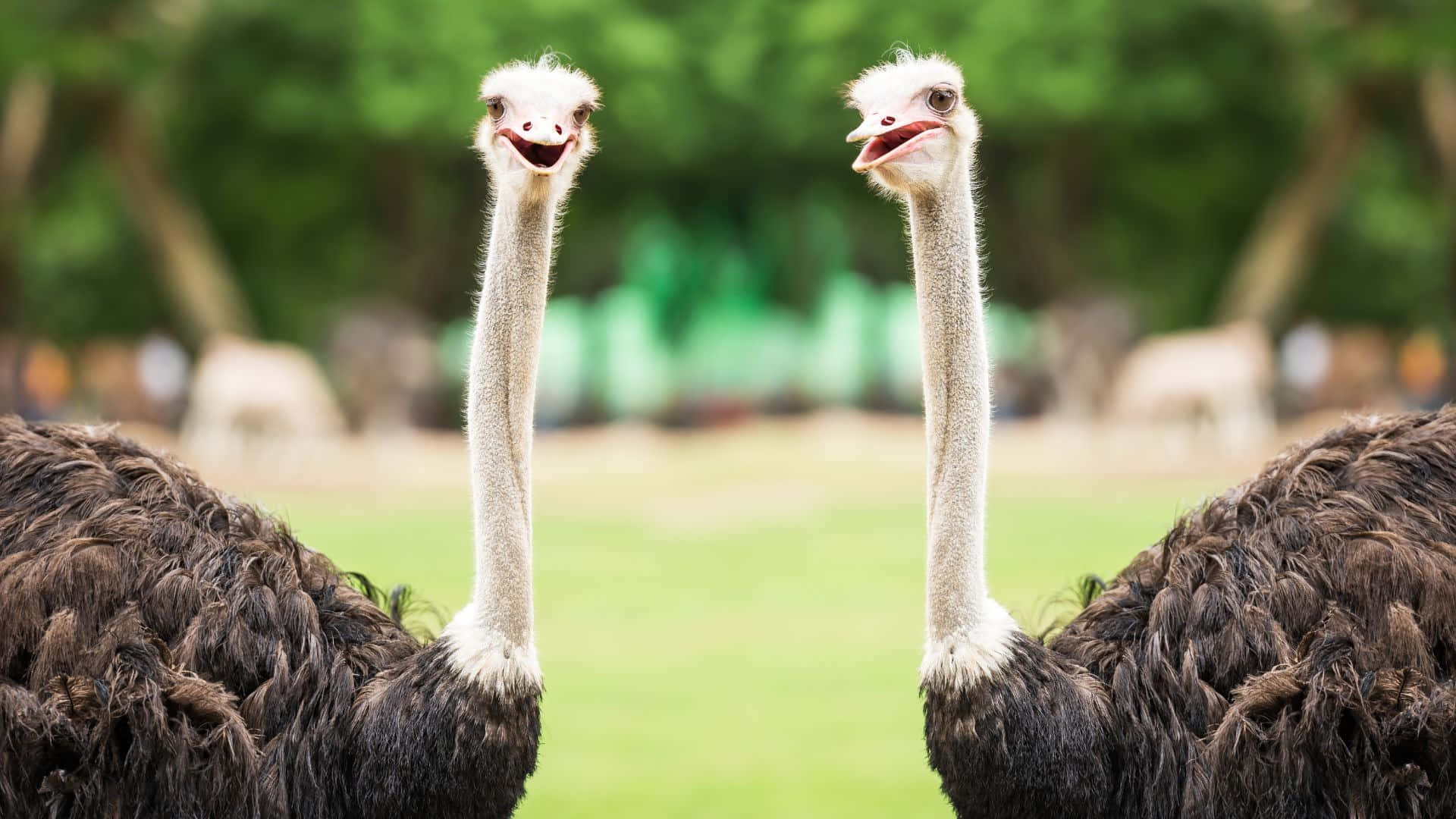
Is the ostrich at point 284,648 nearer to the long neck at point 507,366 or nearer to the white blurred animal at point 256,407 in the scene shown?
the long neck at point 507,366

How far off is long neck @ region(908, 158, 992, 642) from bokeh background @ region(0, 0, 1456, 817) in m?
5.31

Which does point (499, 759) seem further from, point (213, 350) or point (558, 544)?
point (213, 350)

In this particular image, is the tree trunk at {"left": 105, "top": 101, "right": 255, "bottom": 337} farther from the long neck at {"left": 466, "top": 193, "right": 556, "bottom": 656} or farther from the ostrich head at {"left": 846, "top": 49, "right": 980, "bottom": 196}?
the ostrich head at {"left": 846, "top": 49, "right": 980, "bottom": 196}

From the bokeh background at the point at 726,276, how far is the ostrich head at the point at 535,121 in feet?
18.0

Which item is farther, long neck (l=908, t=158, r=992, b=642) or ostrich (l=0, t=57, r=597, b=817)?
Result: long neck (l=908, t=158, r=992, b=642)

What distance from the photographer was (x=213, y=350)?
59.6ft

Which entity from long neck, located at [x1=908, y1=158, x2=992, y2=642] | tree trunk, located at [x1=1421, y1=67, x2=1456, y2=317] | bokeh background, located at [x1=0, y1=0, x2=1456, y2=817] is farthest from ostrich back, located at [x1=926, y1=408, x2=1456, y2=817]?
tree trunk, located at [x1=1421, y1=67, x2=1456, y2=317]

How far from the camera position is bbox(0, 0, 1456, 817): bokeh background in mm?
13070

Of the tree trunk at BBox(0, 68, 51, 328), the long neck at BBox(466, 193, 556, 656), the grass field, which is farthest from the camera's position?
the tree trunk at BBox(0, 68, 51, 328)

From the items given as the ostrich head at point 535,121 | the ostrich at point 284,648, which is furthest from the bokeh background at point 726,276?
the ostrich head at point 535,121

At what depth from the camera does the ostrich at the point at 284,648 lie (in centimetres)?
341

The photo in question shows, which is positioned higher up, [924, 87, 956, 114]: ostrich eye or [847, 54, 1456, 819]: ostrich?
[924, 87, 956, 114]: ostrich eye

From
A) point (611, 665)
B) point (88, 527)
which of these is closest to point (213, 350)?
point (611, 665)

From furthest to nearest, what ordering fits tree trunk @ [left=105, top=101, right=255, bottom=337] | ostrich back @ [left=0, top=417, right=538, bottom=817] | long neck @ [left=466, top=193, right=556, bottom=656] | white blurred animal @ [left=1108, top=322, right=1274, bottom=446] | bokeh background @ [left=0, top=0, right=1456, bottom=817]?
tree trunk @ [left=105, top=101, right=255, bottom=337] < white blurred animal @ [left=1108, top=322, right=1274, bottom=446] < bokeh background @ [left=0, top=0, right=1456, bottom=817] < long neck @ [left=466, top=193, right=556, bottom=656] < ostrich back @ [left=0, top=417, right=538, bottom=817]
